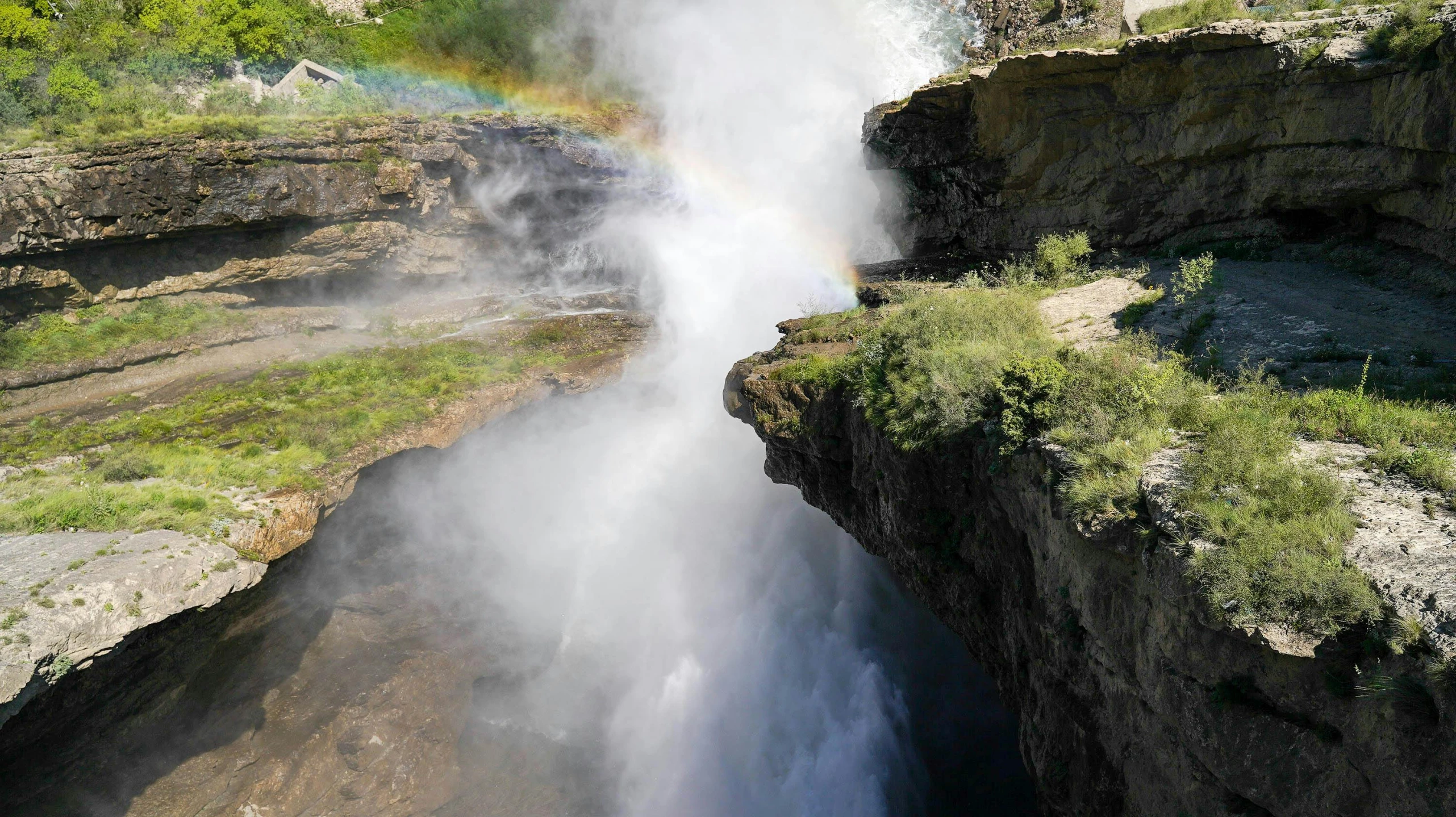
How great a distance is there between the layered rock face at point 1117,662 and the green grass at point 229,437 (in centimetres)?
1119

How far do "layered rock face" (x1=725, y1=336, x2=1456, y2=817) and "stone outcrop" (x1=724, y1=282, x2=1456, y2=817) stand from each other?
1 centimetres

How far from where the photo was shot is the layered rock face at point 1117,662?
4.63m

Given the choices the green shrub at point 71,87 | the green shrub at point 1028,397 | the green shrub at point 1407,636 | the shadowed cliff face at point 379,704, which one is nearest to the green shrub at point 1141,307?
the green shrub at point 1028,397

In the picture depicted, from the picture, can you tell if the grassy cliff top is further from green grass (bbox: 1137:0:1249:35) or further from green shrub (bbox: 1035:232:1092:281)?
green grass (bbox: 1137:0:1249:35)

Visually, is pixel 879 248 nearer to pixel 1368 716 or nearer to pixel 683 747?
pixel 683 747

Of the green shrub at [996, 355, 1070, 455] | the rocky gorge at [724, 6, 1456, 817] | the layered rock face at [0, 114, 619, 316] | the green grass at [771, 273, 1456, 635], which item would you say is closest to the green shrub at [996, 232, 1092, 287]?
the rocky gorge at [724, 6, 1456, 817]

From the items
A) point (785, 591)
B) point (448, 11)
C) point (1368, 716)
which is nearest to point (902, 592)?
point (785, 591)

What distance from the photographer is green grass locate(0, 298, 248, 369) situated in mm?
19594

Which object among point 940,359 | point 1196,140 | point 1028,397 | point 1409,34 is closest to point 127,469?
point 940,359

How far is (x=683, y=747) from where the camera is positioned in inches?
606

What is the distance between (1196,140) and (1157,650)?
35.4 feet

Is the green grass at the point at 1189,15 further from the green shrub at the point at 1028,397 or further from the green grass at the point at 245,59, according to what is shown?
the green grass at the point at 245,59

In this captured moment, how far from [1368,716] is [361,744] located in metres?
17.0

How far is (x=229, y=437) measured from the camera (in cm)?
1672
